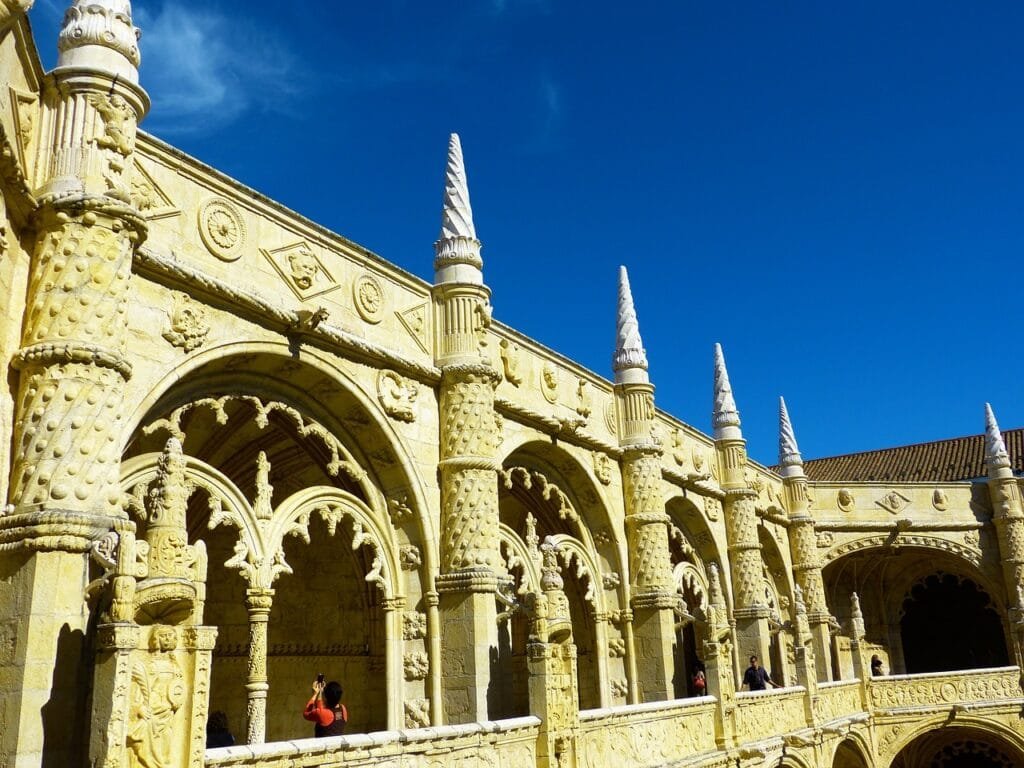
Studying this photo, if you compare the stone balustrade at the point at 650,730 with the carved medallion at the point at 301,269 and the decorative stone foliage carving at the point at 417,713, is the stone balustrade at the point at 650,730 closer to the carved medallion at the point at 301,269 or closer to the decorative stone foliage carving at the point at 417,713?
the decorative stone foliage carving at the point at 417,713

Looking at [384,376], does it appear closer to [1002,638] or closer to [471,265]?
[471,265]

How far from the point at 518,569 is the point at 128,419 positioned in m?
7.66

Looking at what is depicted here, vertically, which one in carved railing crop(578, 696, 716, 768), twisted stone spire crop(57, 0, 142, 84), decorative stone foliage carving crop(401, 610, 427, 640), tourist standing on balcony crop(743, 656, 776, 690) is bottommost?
carved railing crop(578, 696, 716, 768)

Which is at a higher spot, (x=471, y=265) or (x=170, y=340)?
(x=471, y=265)

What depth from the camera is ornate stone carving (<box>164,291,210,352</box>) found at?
28.7 ft

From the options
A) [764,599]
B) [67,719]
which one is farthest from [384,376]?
[764,599]

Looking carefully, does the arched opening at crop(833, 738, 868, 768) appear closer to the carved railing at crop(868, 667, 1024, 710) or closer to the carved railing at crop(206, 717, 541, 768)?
the carved railing at crop(868, 667, 1024, 710)

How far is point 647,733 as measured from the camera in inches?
449

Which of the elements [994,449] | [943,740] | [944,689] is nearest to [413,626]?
[944,689]

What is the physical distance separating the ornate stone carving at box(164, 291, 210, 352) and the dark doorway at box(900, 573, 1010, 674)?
87.6ft

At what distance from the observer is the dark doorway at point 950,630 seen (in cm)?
3033

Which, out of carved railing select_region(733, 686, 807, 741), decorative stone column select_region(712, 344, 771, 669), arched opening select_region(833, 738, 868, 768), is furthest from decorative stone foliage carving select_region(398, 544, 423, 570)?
arched opening select_region(833, 738, 868, 768)

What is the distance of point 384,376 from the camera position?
1127 cm

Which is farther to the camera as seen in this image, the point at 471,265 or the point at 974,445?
the point at 974,445
